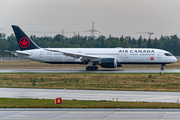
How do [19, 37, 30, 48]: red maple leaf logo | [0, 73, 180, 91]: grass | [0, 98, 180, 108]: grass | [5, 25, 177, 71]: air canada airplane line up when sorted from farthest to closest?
1. [19, 37, 30, 48]: red maple leaf logo
2. [5, 25, 177, 71]: air canada airplane
3. [0, 73, 180, 91]: grass
4. [0, 98, 180, 108]: grass

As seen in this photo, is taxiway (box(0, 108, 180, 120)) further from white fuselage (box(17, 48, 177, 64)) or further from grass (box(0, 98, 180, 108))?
white fuselage (box(17, 48, 177, 64))

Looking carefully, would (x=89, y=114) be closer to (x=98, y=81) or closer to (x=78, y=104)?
(x=78, y=104)

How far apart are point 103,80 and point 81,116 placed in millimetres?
18820

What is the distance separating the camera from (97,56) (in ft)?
156

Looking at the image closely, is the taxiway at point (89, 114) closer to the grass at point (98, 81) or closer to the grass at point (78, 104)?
the grass at point (78, 104)

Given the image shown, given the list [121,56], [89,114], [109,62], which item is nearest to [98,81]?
[109,62]

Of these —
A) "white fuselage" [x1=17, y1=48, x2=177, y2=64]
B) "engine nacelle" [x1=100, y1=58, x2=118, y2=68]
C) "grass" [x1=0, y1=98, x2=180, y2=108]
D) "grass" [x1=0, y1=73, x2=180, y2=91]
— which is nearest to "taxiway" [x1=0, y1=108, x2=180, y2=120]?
"grass" [x1=0, y1=98, x2=180, y2=108]

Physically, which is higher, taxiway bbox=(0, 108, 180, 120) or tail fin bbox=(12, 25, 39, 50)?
tail fin bbox=(12, 25, 39, 50)

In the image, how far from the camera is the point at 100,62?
147 ft

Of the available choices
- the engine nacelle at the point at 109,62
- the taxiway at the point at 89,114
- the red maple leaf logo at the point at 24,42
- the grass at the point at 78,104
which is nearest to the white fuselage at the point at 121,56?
the red maple leaf logo at the point at 24,42

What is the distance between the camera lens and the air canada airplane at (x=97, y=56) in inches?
1794

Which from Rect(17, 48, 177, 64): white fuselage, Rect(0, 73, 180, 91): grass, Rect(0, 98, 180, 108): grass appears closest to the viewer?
Rect(0, 98, 180, 108): grass

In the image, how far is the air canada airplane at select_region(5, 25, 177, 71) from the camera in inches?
1794

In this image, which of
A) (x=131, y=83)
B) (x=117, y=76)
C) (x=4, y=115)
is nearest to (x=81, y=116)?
(x=4, y=115)
